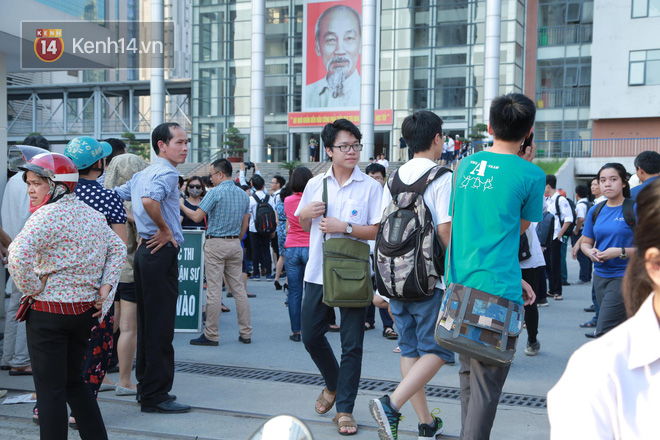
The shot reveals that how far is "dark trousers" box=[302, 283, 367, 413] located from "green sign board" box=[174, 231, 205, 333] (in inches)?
120

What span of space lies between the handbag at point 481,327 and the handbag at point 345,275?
1289 mm

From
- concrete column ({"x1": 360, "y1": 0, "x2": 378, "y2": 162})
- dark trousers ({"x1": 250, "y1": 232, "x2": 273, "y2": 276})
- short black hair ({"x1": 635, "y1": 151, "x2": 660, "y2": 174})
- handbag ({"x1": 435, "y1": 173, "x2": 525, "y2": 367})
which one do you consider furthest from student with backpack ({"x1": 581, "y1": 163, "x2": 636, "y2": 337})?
concrete column ({"x1": 360, "y1": 0, "x2": 378, "y2": 162})

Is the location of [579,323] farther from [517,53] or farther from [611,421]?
[517,53]

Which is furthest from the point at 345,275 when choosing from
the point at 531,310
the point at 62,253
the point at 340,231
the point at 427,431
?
the point at 531,310

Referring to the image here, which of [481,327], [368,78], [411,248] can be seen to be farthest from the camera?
[368,78]

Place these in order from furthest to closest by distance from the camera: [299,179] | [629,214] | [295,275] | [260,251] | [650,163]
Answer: [260,251], [299,179], [295,275], [650,163], [629,214]

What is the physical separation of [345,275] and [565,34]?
42.4 m

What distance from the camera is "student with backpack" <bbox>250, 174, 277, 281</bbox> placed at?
42.3 feet

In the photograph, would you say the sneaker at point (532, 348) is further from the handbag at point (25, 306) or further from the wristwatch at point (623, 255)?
the handbag at point (25, 306)

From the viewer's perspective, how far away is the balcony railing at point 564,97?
A: 41312 millimetres

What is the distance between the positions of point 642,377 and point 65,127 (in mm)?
58326

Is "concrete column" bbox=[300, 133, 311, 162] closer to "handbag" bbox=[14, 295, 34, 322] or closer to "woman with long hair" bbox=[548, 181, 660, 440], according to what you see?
"handbag" bbox=[14, 295, 34, 322]

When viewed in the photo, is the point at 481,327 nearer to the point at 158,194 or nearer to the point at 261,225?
the point at 158,194

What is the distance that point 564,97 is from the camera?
4209 centimetres
